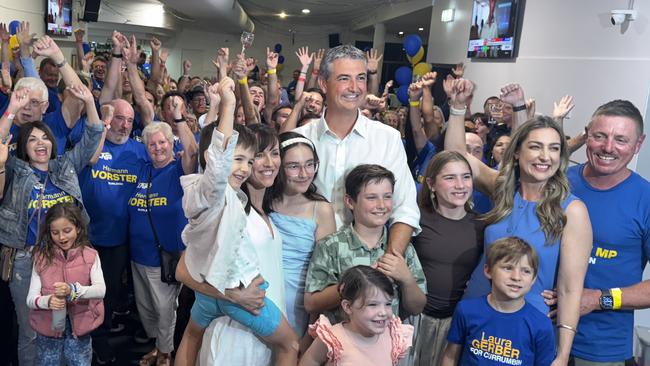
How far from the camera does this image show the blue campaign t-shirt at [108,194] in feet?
10.6

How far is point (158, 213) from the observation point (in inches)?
123

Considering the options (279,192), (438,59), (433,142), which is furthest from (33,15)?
(279,192)

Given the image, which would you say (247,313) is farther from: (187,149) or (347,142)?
(187,149)

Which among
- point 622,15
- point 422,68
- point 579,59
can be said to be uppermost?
point 622,15

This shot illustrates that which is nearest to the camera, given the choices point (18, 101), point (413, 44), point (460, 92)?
point (460, 92)

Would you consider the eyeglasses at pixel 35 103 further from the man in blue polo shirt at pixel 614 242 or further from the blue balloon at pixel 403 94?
the blue balloon at pixel 403 94

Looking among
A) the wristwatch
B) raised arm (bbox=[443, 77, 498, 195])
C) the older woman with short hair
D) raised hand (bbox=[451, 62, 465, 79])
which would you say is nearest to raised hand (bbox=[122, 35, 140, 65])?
the older woman with short hair

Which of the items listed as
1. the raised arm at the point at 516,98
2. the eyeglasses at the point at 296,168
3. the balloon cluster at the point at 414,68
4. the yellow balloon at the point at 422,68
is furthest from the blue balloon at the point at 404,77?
the eyeglasses at the point at 296,168

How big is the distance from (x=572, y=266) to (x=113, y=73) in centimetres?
355

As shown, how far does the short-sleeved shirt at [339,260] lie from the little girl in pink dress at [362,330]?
0.13 meters

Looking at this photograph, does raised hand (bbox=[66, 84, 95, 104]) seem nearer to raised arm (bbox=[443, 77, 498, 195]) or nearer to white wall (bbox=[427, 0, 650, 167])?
raised arm (bbox=[443, 77, 498, 195])

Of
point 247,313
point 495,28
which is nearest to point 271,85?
point 247,313

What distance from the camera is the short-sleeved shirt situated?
6.57 ft

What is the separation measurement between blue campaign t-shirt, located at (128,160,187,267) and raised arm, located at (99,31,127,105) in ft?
3.77
